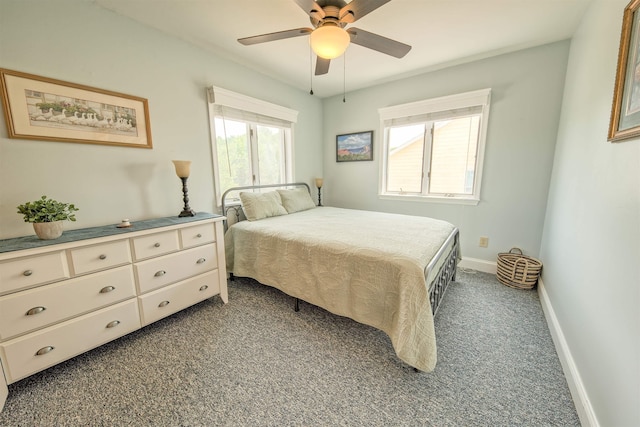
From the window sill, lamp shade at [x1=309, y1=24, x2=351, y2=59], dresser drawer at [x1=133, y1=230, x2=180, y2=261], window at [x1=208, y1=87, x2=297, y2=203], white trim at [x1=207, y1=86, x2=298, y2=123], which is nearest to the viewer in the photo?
lamp shade at [x1=309, y1=24, x2=351, y2=59]

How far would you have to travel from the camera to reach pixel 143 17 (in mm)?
1941

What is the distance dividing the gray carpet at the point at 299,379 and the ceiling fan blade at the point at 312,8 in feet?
7.31

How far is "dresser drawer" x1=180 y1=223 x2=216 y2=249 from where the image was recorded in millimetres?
1972

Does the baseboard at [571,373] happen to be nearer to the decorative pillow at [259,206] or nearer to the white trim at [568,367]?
the white trim at [568,367]

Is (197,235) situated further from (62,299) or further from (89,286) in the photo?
(62,299)

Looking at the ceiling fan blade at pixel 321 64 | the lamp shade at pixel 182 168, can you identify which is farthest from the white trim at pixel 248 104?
the ceiling fan blade at pixel 321 64

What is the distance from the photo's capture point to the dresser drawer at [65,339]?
129 centimetres

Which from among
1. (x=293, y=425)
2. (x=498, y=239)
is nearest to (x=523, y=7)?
(x=498, y=239)

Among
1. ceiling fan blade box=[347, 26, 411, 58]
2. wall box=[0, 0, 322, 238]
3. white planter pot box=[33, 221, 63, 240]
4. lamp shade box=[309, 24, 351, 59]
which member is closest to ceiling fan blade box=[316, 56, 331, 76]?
ceiling fan blade box=[347, 26, 411, 58]

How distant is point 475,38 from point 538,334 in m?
A: 2.68

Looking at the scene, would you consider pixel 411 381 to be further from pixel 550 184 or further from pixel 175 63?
pixel 175 63

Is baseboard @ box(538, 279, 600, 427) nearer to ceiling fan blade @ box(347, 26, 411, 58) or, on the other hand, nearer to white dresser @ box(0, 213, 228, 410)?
ceiling fan blade @ box(347, 26, 411, 58)

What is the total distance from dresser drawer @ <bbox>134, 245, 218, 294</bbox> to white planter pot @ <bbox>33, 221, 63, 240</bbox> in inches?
18.5

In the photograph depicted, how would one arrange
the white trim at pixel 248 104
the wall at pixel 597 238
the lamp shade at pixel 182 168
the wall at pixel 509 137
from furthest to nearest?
the white trim at pixel 248 104 < the wall at pixel 509 137 < the lamp shade at pixel 182 168 < the wall at pixel 597 238
